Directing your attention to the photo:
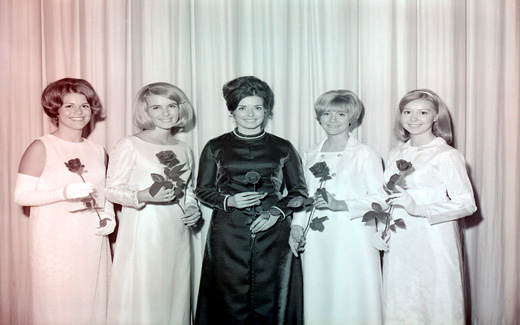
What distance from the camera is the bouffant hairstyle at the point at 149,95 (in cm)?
186

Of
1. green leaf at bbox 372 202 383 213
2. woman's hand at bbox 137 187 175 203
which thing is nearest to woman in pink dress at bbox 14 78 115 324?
woman's hand at bbox 137 187 175 203

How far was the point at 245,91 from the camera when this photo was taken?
5.99 ft

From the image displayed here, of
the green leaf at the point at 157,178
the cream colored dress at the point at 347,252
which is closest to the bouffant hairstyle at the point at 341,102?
the cream colored dress at the point at 347,252

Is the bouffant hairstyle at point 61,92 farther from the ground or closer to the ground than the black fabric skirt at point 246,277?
farther from the ground

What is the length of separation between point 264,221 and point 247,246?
139 mm

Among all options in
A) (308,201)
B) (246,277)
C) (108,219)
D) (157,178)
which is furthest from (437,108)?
(108,219)

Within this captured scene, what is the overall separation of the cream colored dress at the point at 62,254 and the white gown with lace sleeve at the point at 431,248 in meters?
1.34

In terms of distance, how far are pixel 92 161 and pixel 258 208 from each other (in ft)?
2.64

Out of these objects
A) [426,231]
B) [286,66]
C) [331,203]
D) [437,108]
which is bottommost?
[426,231]
